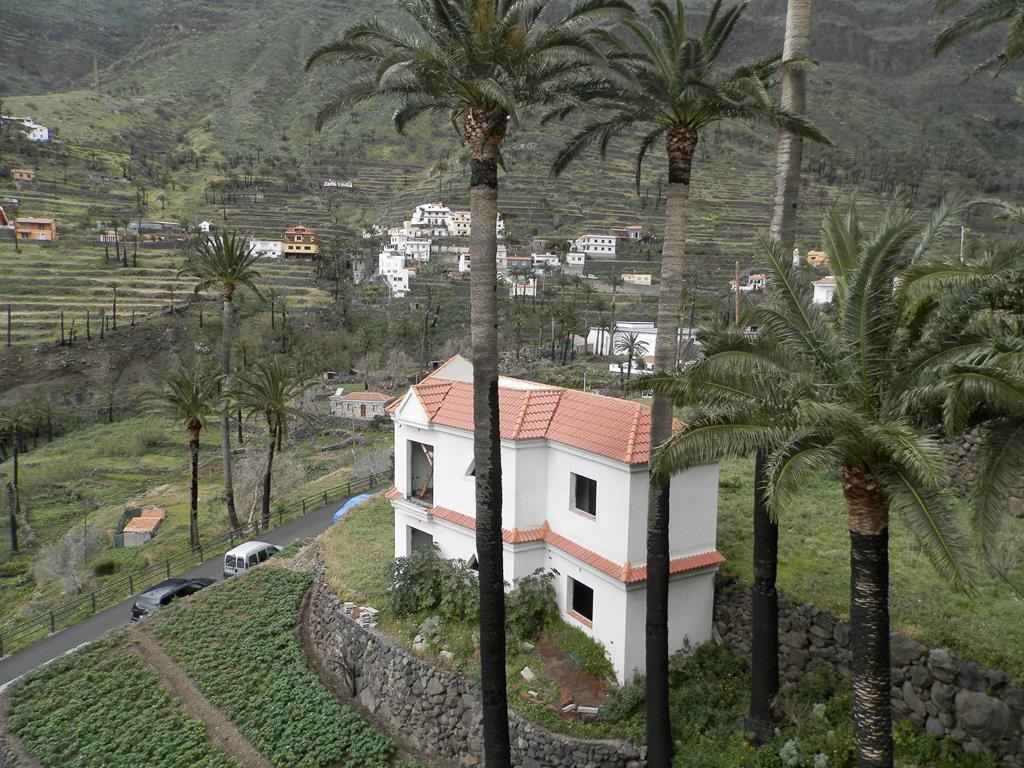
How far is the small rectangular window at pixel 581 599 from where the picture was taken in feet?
48.0

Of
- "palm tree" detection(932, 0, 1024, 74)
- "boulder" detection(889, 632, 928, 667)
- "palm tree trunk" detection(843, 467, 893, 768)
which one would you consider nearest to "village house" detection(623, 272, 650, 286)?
"palm tree" detection(932, 0, 1024, 74)

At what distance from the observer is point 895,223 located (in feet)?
25.6

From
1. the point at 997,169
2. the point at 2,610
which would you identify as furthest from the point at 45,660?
the point at 997,169

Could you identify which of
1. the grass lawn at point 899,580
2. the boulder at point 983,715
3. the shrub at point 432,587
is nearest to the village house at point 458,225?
the grass lawn at point 899,580

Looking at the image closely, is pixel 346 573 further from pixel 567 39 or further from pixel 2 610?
pixel 2 610

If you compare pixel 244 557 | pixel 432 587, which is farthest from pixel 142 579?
pixel 432 587

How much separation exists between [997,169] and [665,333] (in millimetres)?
178132

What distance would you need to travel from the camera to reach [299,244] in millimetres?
106625

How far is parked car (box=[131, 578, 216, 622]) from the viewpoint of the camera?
68.9 ft

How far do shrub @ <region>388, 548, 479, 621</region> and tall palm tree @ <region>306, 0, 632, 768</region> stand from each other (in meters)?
4.63

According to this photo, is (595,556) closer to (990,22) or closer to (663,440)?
(663,440)

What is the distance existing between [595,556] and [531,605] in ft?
6.42

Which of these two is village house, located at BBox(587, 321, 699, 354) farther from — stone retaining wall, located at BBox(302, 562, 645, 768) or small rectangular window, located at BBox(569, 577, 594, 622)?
stone retaining wall, located at BBox(302, 562, 645, 768)

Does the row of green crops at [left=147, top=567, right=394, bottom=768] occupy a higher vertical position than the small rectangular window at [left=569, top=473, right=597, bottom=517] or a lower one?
lower
